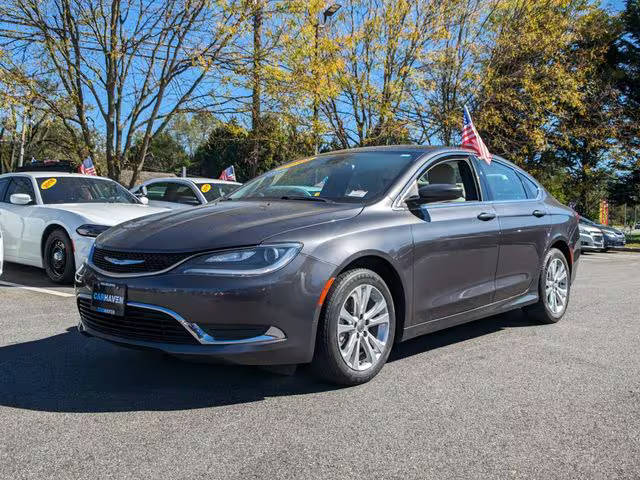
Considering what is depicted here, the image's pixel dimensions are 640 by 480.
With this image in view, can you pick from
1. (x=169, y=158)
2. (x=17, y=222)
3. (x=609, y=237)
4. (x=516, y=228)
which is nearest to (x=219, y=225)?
(x=516, y=228)

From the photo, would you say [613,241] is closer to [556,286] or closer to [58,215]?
[556,286]

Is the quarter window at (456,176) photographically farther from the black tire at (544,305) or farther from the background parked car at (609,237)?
the background parked car at (609,237)

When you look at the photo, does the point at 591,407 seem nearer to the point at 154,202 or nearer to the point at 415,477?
the point at 415,477

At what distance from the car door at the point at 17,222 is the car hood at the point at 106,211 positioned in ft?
1.48

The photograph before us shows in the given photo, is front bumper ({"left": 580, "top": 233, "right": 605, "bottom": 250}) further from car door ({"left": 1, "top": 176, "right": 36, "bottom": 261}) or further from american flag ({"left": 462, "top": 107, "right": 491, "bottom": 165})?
car door ({"left": 1, "top": 176, "right": 36, "bottom": 261})

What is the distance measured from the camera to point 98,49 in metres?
14.3

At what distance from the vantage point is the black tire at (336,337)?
143 inches

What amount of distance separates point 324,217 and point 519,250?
217 centimetres

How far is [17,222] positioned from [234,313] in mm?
6290

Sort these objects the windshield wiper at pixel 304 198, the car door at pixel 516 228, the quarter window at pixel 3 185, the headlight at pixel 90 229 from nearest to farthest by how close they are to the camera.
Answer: the windshield wiper at pixel 304 198, the car door at pixel 516 228, the headlight at pixel 90 229, the quarter window at pixel 3 185

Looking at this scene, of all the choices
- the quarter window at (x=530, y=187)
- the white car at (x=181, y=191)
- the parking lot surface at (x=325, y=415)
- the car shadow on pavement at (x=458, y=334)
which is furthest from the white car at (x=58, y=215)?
the quarter window at (x=530, y=187)

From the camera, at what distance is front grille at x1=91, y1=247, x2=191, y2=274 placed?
11.6ft

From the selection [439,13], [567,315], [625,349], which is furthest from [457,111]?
[625,349]

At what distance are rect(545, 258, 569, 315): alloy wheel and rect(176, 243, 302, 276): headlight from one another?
3.23m
